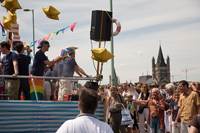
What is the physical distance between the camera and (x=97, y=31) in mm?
8023

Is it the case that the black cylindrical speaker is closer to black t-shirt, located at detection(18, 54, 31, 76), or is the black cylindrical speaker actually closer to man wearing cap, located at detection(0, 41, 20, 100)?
black t-shirt, located at detection(18, 54, 31, 76)

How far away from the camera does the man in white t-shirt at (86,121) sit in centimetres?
277

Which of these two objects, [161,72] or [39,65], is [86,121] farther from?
[161,72]

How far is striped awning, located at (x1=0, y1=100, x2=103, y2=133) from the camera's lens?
6297mm

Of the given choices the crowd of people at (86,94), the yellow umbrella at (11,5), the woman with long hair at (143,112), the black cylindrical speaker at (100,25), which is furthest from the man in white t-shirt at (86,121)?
A: the woman with long hair at (143,112)

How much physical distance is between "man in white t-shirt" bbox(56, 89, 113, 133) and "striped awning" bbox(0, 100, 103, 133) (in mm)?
3640

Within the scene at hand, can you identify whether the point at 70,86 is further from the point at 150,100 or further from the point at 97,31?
the point at 150,100

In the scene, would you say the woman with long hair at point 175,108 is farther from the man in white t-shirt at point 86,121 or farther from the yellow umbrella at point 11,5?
the man in white t-shirt at point 86,121

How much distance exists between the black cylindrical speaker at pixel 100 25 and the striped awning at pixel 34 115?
209 centimetres

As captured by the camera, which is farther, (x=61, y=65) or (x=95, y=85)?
(x=61, y=65)

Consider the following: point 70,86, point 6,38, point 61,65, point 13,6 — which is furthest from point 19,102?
point 6,38

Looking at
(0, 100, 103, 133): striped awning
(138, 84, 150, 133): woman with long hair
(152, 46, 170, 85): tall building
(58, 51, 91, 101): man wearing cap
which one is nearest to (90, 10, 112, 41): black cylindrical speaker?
(58, 51, 91, 101): man wearing cap

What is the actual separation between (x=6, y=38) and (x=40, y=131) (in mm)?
7239

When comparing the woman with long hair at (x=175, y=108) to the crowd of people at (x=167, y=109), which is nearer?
the crowd of people at (x=167, y=109)
